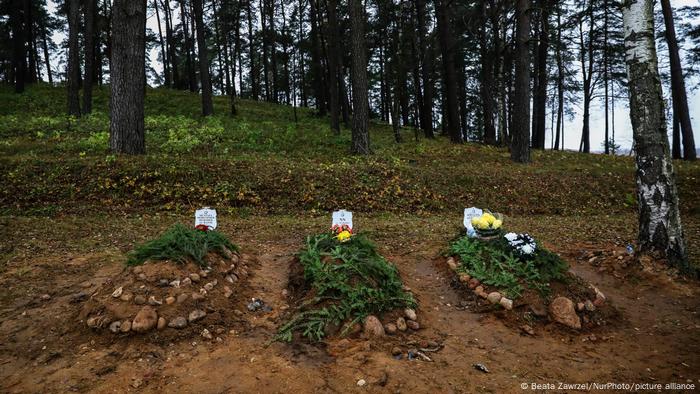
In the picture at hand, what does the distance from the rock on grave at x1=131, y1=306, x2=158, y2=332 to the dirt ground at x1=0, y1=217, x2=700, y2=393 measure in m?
0.07

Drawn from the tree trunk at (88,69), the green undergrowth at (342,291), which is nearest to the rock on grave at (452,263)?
the green undergrowth at (342,291)

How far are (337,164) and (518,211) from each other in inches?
205

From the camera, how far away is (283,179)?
10.2 meters

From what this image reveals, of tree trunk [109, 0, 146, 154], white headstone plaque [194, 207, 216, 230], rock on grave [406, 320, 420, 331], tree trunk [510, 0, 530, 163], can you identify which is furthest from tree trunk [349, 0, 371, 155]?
rock on grave [406, 320, 420, 331]

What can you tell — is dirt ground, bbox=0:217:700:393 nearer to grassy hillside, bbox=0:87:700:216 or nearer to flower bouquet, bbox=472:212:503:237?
flower bouquet, bbox=472:212:503:237

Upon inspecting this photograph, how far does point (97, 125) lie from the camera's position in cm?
1623

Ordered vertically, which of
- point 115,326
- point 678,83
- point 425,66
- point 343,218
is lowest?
point 115,326

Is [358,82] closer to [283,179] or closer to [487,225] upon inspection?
[283,179]

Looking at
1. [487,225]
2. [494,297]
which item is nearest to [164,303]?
[494,297]

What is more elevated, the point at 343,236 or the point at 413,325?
the point at 343,236

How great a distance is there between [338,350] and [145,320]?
176cm

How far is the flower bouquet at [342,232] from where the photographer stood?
510cm

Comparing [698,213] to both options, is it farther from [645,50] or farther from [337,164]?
[337,164]

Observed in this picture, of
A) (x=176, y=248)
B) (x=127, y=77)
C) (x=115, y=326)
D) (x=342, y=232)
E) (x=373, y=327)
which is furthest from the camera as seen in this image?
(x=127, y=77)
